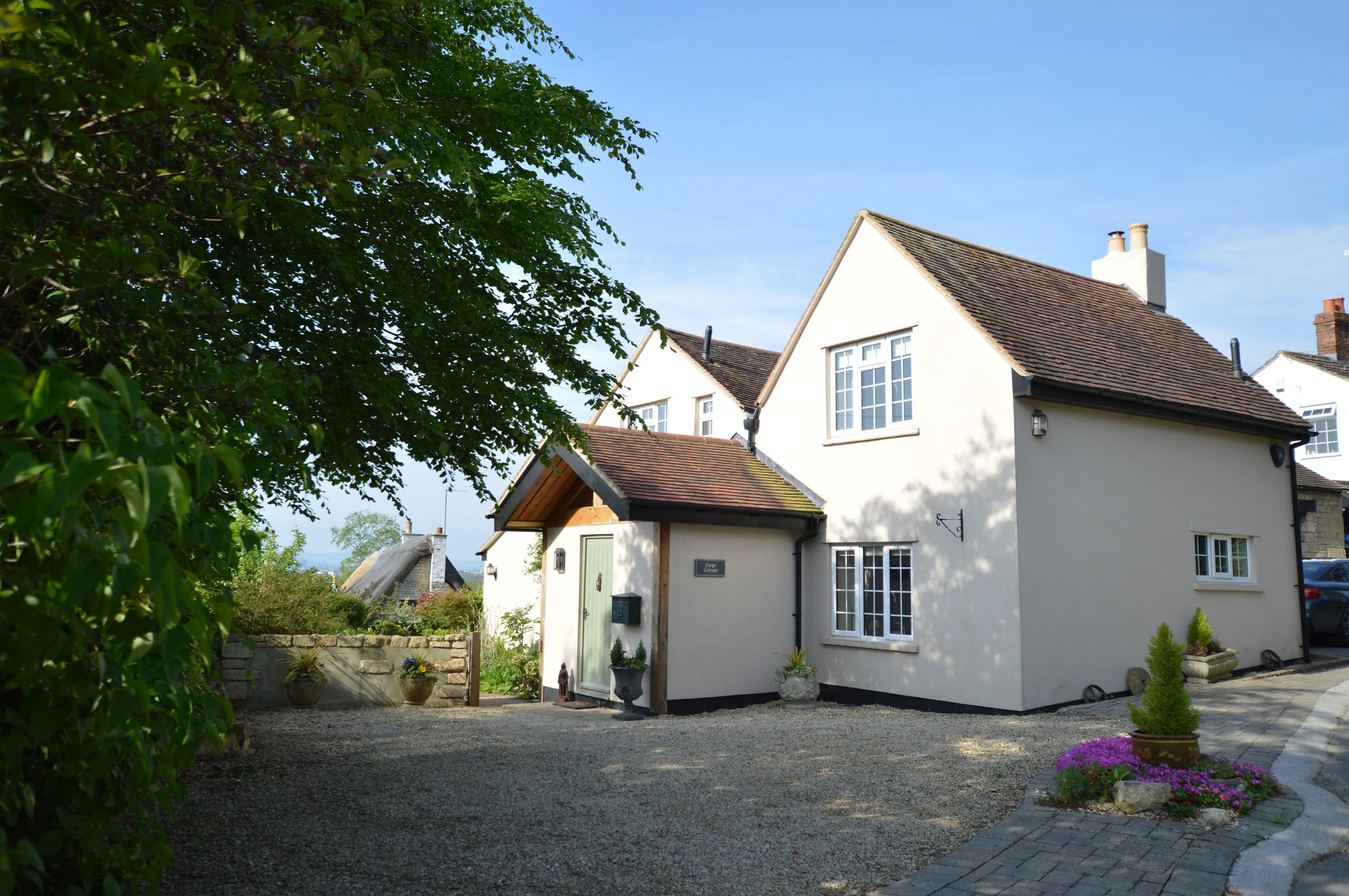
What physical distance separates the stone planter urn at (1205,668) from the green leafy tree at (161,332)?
38.3 ft

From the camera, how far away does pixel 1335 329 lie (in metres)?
30.9

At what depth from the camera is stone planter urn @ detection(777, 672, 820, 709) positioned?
13633mm

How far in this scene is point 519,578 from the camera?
2106 cm

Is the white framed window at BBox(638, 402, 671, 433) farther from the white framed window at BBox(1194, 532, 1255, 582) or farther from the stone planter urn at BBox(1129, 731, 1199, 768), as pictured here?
the stone planter urn at BBox(1129, 731, 1199, 768)

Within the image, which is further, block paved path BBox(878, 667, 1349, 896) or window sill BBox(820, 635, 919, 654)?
window sill BBox(820, 635, 919, 654)

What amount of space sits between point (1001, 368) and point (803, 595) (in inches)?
191

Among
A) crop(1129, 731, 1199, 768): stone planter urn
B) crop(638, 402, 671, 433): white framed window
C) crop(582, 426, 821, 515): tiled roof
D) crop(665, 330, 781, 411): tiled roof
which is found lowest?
crop(1129, 731, 1199, 768): stone planter urn

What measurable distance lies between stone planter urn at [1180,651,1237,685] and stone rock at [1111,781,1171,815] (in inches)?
302

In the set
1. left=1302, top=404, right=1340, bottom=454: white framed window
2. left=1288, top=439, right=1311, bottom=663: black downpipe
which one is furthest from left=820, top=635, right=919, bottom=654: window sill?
left=1302, top=404, right=1340, bottom=454: white framed window

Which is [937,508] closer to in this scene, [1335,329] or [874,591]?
[874,591]

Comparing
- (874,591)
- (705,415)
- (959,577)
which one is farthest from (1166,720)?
(705,415)

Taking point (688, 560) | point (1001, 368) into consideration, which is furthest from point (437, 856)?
point (1001, 368)

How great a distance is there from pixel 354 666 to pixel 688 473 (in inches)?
224

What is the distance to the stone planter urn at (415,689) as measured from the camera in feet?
43.8
